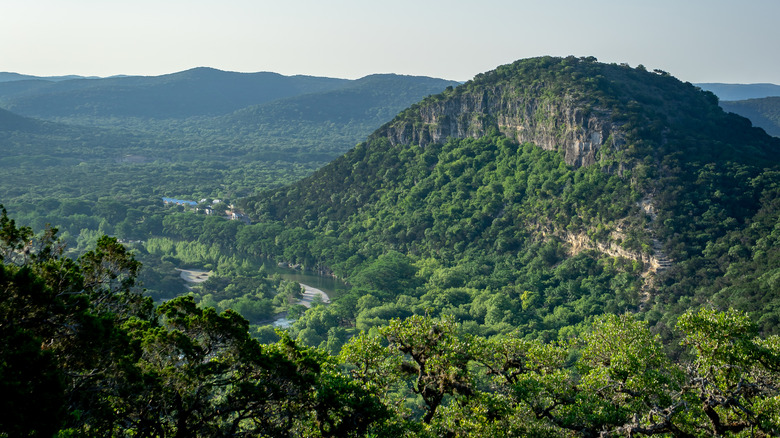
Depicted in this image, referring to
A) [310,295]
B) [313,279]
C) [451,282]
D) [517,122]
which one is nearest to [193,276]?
[313,279]

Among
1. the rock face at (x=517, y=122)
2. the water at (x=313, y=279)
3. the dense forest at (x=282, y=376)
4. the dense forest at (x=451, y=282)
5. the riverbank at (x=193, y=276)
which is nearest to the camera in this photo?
the dense forest at (x=282, y=376)

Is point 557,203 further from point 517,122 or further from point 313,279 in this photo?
point 313,279

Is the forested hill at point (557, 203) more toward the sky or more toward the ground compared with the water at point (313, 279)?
more toward the sky

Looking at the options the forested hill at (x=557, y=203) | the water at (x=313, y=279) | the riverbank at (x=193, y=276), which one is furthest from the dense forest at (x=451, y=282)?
the riverbank at (x=193, y=276)

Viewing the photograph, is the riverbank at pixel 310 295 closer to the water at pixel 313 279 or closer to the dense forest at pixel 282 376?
the water at pixel 313 279

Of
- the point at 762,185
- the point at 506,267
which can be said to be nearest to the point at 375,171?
the point at 506,267

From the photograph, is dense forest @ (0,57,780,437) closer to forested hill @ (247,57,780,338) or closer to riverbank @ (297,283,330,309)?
forested hill @ (247,57,780,338)

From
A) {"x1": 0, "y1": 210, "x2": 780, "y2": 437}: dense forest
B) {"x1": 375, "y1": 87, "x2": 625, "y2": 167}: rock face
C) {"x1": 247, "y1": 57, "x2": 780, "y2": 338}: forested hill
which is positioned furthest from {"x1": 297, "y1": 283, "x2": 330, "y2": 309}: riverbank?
{"x1": 0, "y1": 210, "x2": 780, "y2": 437}: dense forest
